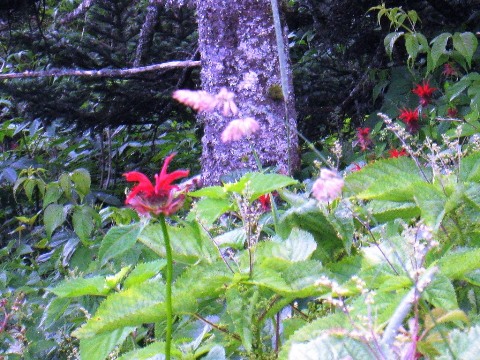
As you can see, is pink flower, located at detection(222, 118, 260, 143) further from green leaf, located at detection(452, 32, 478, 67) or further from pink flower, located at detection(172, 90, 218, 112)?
green leaf, located at detection(452, 32, 478, 67)

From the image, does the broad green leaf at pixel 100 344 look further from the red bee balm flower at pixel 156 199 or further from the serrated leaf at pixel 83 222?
the serrated leaf at pixel 83 222

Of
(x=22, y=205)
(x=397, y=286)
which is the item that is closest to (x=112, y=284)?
(x=397, y=286)

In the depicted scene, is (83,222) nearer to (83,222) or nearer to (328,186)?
(83,222)

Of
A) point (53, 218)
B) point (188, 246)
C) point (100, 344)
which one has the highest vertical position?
point (188, 246)

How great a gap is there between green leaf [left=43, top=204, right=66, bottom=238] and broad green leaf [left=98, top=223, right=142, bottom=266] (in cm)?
140

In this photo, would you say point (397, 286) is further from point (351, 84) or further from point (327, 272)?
point (351, 84)

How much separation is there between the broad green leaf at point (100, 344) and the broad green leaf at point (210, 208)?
0.77 feet

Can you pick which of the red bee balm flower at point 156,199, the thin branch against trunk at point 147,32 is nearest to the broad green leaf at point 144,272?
the red bee balm flower at point 156,199

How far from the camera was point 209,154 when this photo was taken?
2.81 meters

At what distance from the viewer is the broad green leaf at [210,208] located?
3.73ft

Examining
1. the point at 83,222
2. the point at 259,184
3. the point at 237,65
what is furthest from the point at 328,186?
the point at 237,65

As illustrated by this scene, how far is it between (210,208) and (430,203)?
37 cm

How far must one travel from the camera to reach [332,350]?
2.28ft

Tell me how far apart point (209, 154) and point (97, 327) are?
1.91 meters
